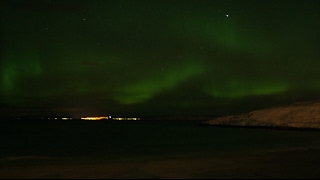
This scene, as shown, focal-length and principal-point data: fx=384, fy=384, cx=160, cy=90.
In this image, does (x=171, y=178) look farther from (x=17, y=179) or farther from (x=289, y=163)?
(x=289, y=163)

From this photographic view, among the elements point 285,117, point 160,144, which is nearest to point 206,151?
point 160,144

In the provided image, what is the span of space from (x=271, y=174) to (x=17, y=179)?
8.82 m

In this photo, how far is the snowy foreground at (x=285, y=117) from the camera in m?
66.9

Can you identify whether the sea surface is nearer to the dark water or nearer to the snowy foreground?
the dark water

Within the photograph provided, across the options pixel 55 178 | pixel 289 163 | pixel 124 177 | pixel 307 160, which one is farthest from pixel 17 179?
pixel 307 160

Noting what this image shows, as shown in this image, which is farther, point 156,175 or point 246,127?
point 246,127

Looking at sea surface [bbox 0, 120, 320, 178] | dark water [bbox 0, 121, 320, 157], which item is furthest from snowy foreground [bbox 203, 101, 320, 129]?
sea surface [bbox 0, 120, 320, 178]

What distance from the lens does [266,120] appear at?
76562 millimetres

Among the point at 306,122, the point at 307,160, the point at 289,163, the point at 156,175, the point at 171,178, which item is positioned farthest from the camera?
the point at 306,122

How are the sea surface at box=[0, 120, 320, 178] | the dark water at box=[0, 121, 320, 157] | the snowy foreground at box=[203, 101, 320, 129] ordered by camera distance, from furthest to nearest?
1. the snowy foreground at box=[203, 101, 320, 129]
2. the dark water at box=[0, 121, 320, 157]
3. the sea surface at box=[0, 120, 320, 178]

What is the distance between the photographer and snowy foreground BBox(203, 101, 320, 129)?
6694cm

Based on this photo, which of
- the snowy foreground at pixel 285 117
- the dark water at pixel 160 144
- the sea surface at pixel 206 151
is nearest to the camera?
the sea surface at pixel 206 151

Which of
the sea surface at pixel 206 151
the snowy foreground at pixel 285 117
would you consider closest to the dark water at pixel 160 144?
the sea surface at pixel 206 151

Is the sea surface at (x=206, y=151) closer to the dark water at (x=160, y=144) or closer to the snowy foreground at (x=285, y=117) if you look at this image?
the dark water at (x=160, y=144)
